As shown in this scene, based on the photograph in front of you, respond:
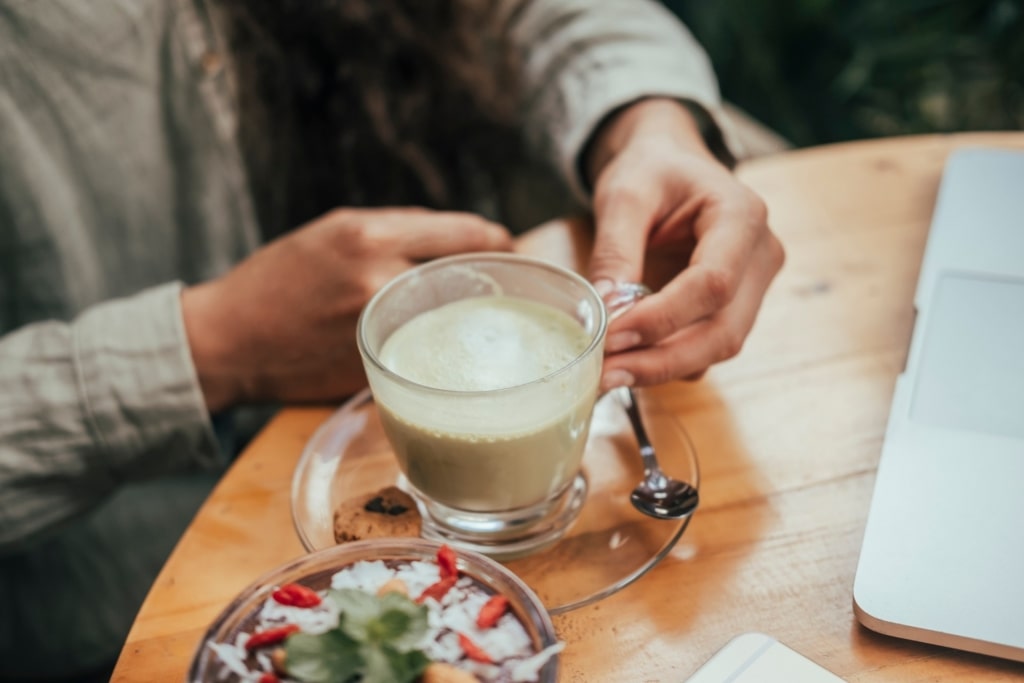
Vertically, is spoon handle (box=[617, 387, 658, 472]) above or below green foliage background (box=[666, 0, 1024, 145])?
above

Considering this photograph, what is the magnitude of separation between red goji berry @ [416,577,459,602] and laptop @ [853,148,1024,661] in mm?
288

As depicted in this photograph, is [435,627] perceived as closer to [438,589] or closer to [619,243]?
→ [438,589]

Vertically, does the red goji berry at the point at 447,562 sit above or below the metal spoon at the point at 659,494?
above

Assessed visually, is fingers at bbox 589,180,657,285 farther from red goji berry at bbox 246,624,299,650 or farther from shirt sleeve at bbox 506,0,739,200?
red goji berry at bbox 246,624,299,650

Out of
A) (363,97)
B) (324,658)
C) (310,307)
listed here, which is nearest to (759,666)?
(324,658)

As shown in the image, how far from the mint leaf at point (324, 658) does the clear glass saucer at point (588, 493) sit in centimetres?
20

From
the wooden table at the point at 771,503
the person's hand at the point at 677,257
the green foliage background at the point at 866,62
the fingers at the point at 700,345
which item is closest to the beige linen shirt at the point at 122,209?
the wooden table at the point at 771,503

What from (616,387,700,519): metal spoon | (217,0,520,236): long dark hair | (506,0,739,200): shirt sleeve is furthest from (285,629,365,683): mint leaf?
(217,0,520,236): long dark hair

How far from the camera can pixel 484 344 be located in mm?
729

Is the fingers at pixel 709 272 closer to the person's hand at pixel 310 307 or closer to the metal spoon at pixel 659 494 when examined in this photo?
the metal spoon at pixel 659 494

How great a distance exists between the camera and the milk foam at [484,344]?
0.69 m

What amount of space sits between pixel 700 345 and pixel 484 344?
0.66 feet

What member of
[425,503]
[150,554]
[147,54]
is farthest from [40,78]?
[425,503]

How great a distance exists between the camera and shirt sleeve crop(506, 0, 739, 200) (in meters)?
1.11
